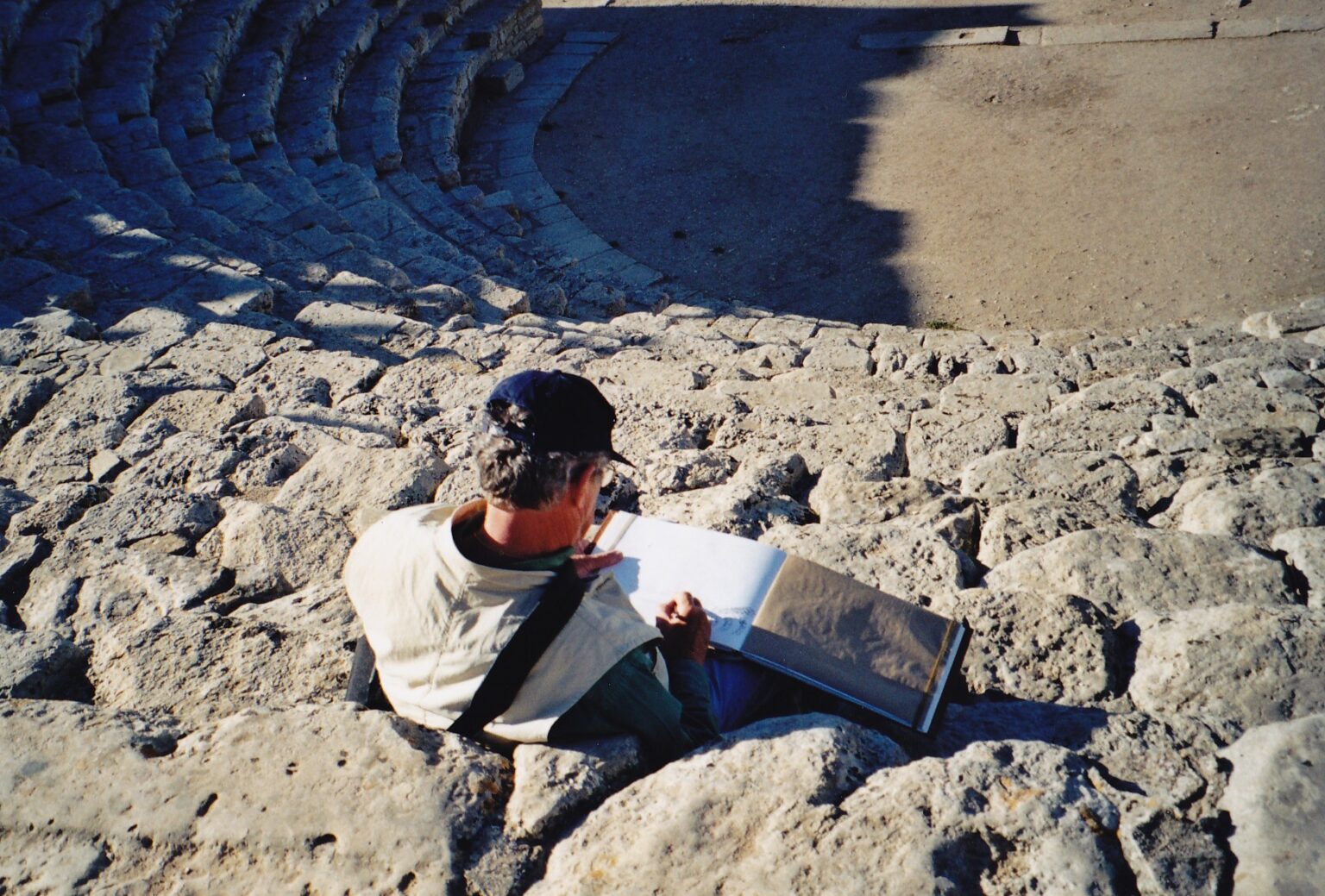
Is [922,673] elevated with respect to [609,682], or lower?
lower

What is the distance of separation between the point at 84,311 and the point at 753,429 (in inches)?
139

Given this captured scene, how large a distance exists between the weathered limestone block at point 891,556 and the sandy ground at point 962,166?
460cm

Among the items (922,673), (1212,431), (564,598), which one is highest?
Result: (564,598)

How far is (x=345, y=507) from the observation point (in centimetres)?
349

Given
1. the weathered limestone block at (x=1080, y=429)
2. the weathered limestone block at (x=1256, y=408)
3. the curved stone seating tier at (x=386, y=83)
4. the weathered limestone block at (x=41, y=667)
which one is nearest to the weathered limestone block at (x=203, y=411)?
the weathered limestone block at (x=41, y=667)

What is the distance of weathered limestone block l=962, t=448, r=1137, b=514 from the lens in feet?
11.3

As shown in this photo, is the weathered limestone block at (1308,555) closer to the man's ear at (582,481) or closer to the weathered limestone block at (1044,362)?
the man's ear at (582,481)

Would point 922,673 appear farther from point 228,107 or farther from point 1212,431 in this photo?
point 228,107

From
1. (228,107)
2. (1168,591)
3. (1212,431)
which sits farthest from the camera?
(228,107)

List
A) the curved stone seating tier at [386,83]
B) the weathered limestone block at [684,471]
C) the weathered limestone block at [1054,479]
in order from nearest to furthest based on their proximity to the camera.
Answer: the weathered limestone block at [1054,479] → the weathered limestone block at [684,471] → the curved stone seating tier at [386,83]

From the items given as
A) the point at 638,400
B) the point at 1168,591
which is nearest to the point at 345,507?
the point at 638,400

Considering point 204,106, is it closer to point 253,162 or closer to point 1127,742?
point 253,162

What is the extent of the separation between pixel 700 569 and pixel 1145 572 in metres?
1.19

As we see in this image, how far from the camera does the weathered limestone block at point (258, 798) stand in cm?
192
